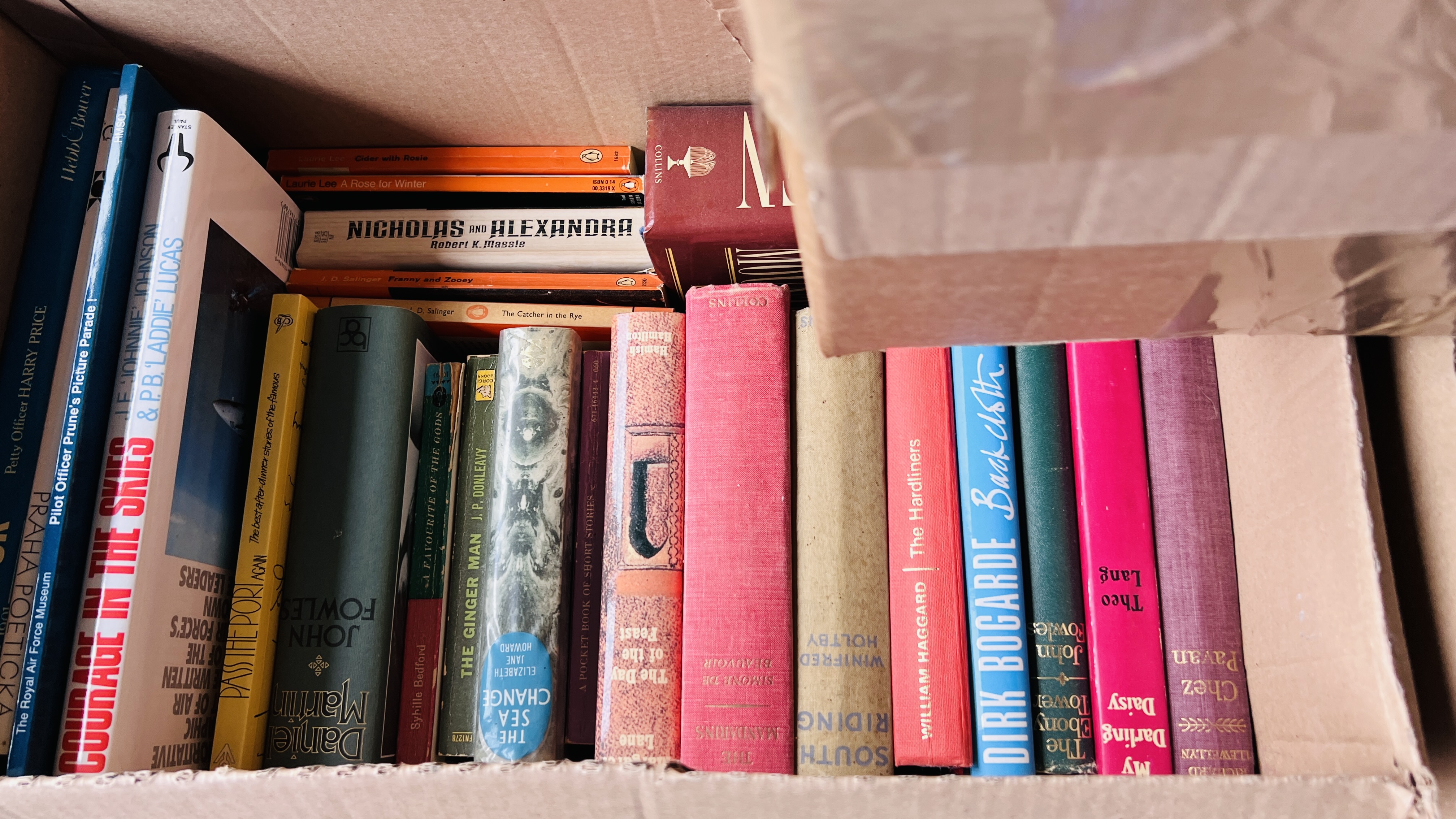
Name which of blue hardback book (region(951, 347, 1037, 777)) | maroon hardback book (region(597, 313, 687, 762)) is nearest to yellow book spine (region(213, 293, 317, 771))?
maroon hardback book (region(597, 313, 687, 762))

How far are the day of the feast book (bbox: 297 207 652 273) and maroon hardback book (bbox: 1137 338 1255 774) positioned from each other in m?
0.39

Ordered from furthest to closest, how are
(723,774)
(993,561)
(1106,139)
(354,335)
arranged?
(354,335)
(993,561)
(723,774)
(1106,139)

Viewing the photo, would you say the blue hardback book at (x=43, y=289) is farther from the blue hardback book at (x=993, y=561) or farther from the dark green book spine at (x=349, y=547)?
the blue hardback book at (x=993, y=561)

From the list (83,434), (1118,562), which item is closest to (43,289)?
(83,434)

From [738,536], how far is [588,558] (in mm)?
122

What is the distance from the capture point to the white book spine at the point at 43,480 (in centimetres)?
50

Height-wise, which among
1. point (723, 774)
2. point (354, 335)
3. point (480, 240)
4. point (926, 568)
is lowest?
point (723, 774)

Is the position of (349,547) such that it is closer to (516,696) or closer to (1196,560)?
(516,696)

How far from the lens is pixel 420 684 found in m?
0.60

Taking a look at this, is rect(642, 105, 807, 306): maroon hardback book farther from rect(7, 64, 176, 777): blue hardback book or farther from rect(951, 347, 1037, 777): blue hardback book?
rect(7, 64, 176, 777): blue hardback book

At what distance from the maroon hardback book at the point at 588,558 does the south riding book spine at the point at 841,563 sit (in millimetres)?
142

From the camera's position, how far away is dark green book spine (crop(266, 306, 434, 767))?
570 millimetres

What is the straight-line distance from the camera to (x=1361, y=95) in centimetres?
23

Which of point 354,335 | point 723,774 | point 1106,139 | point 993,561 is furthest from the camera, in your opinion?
point 354,335
